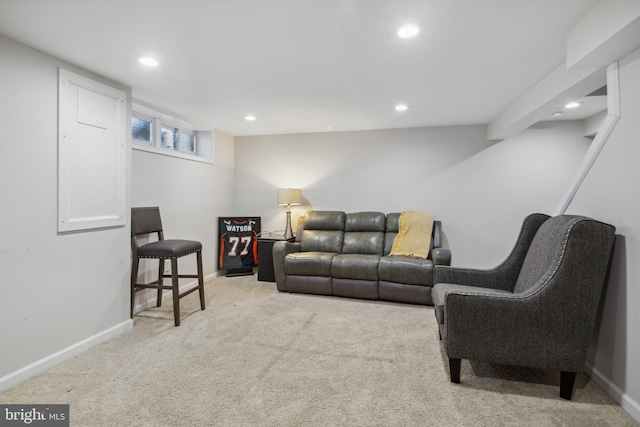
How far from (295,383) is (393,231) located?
2727mm

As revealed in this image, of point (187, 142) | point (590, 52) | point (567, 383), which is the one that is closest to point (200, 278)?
point (187, 142)

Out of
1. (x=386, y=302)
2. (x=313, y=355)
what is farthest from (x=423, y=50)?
(x=386, y=302)

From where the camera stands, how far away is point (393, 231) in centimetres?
438

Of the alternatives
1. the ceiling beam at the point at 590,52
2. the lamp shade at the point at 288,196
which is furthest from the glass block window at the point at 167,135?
the ceiling beam at the point at 590,52

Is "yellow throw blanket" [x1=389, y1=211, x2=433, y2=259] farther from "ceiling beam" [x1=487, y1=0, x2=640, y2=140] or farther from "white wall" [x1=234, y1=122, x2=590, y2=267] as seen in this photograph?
"ceiling beam" [x1=487, y1=0, x2=640, y2=140]

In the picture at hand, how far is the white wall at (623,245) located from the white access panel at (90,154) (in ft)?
11.8

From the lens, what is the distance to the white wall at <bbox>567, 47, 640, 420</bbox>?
1727 millimetres

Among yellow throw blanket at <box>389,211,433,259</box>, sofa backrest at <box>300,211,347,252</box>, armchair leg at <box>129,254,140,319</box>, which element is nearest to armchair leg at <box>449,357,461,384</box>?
yellow throw blanket at <box>389,211,433,259</box>

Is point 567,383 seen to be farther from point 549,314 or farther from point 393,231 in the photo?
point 393,231

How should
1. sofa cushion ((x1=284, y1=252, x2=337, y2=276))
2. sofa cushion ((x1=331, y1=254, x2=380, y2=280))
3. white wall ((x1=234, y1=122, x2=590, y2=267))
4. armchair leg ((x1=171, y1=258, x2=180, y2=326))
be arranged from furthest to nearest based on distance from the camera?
white wall ((x1=234, y1=122, x2=590, y2=267))
sofa cushion ((x1=284, y1=252, x2=337, y2=276))
sofa cushion ((x1=331, y1=254, x2=380, y2=280))
armchair leg ((x1=171, y1=258, x2=180, y2=326))

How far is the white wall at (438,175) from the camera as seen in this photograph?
427 centimetres

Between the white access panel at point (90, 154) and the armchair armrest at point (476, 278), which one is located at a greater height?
the white access panel at point (90, 154)

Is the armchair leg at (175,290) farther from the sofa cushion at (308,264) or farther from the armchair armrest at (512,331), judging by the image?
the armchair armrest at (512,331)

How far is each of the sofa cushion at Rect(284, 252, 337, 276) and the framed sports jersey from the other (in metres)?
1.05
